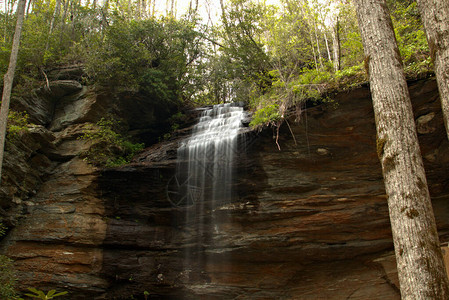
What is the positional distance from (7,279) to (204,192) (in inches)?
211

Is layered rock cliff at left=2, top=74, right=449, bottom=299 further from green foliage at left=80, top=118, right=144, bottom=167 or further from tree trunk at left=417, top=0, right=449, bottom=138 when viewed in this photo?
tree trunk at left=417, top=0, right=449, bottom=138

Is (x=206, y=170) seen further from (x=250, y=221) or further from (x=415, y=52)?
(x=415, y=52)

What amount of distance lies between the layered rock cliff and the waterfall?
0.07 m

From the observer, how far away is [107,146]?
10.8 meters

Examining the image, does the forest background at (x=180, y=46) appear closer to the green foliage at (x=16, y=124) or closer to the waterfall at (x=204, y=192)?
the green foliage at (x=16, y=124)

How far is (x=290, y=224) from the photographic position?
27.6 feet

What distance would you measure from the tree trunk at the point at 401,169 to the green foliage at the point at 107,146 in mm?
8219

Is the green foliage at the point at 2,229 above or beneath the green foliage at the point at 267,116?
beneath

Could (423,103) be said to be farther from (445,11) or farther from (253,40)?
(253,40)

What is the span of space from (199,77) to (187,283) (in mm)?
10179

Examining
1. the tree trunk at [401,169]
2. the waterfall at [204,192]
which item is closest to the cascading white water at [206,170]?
the waterfall at [204,192]

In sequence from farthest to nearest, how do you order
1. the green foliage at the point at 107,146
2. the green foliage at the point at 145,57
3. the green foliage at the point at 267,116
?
the green foliage at the point at 145,57 → the green foliage at the point at 107,146 → the green foliage at the point at 267,116

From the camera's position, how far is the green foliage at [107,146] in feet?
33.8

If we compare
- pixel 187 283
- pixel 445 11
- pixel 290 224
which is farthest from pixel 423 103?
pixel 187 283
